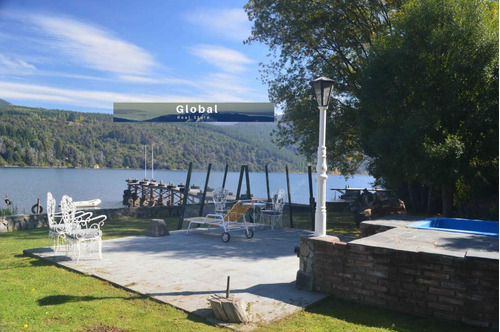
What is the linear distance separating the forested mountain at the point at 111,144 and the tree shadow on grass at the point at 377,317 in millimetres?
58497

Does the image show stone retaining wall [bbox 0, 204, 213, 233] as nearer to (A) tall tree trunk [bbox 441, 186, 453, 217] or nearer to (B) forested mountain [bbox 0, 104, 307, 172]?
(A) tall tree trunk [bbox 441, 186, 453, 217]

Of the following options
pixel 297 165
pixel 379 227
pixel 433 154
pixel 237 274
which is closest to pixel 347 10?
pixel 433 154

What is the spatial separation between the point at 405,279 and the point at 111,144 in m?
73.2

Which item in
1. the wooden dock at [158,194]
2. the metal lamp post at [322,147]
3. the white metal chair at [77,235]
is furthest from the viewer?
the wooden dock at [158,194]

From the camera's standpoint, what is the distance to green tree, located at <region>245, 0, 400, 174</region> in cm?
1371

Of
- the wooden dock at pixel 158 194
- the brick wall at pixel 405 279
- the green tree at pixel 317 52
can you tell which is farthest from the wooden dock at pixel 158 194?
the brick wall at pixel 405 279

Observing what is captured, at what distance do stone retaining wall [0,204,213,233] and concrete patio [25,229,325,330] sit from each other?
427 cm

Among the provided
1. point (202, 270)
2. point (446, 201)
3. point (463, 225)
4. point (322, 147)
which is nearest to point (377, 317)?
point (322, 147)

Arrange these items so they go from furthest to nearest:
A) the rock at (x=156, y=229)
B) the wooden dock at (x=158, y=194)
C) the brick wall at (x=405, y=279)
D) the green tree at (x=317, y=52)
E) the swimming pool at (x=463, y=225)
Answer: the wooden dock at (x=158, y=194) → the green tree at (x=317, y=52) → the rock at (x=156, y=229) → the swimming pool at (x=463, y=225) → the brick wall at (x=405, y=279)

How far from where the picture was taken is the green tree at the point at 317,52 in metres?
13.7

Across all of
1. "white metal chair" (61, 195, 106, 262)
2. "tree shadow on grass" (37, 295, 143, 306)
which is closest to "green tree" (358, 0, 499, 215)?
"white metal chair" (61, 195, 106, 262)

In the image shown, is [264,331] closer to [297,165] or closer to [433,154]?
[433,154]

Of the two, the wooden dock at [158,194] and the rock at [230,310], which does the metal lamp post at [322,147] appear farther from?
the wooden dock at [158,194]

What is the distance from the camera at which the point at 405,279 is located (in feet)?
15.5
